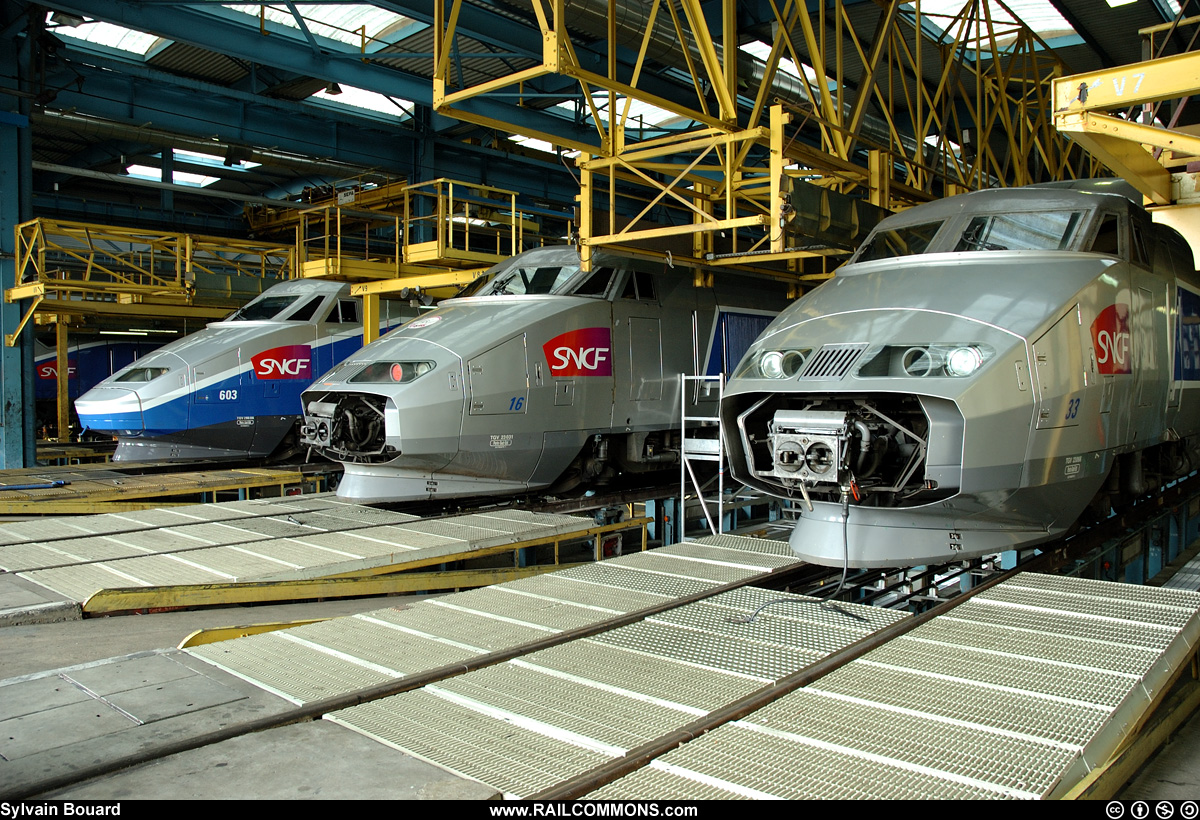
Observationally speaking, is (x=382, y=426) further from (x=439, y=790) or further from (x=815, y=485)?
(x=439, y=790)

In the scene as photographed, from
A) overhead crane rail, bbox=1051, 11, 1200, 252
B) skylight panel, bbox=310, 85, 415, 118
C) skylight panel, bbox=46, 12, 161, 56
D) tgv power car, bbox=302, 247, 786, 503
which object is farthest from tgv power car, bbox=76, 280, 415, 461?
overhead crane rail, bbox=1051, 11, 1200, 252

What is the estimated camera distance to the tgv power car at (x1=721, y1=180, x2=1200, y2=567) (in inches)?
211

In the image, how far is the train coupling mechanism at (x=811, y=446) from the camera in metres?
5.48

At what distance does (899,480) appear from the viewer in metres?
5.59

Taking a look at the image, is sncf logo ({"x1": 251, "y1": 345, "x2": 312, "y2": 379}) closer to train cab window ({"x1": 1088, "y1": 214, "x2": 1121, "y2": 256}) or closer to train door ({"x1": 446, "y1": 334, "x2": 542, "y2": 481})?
train door ({"x1": 446, "y1": 334, "x2": 542, "y2": 481})

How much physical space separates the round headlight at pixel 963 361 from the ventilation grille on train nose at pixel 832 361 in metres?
0.53

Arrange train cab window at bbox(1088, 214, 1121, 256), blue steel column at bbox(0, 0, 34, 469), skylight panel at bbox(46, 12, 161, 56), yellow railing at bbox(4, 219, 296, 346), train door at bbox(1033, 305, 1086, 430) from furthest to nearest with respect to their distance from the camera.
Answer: skylight panel at bbox(46, 12, 161, 56)
yellow railing at bbox(4, 219, 296, 346)
blue steel column at bbox(0, 0, 34, 469)
train cab window at bbox(1088, 214, 1121, 256)
train door at bbox(1033, 305, 1086, 430)

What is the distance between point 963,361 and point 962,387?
231mm

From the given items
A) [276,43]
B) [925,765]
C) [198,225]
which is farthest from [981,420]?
[198,225]

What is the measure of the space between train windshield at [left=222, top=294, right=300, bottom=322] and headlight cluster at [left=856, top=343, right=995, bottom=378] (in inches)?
423

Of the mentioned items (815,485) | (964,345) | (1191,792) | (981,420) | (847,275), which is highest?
(847,275)

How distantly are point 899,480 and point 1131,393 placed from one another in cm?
217

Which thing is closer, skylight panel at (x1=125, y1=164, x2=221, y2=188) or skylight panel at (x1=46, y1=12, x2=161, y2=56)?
skylight panel at (x1=46, y1=12, x2=161, y2=56)

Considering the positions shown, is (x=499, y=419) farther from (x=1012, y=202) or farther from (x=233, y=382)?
(x=233, y=382)
